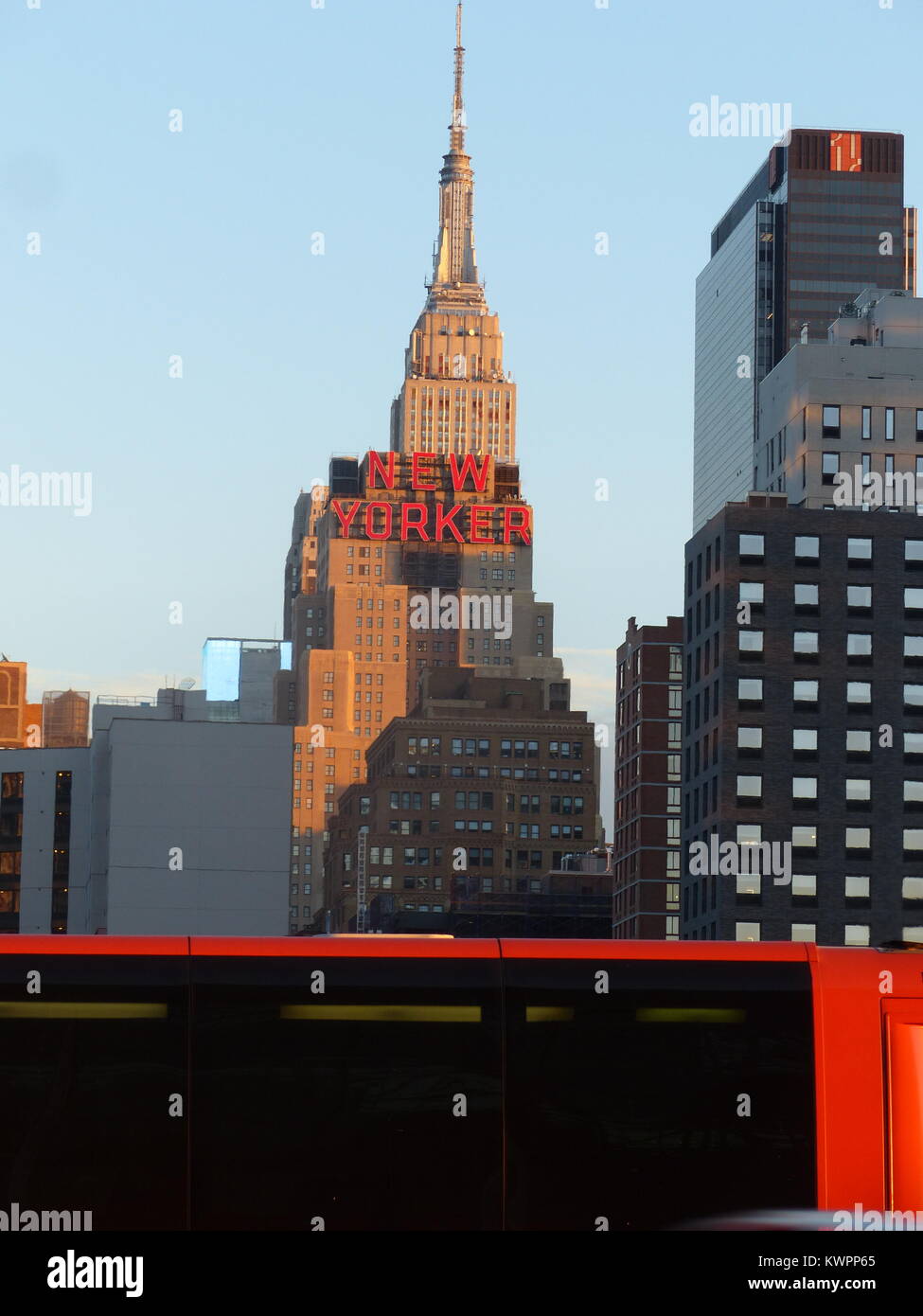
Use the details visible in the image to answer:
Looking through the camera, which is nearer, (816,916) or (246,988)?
(246,988)

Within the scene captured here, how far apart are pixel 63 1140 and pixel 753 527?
476ft

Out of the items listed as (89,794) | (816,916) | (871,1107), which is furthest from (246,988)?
(89,794)

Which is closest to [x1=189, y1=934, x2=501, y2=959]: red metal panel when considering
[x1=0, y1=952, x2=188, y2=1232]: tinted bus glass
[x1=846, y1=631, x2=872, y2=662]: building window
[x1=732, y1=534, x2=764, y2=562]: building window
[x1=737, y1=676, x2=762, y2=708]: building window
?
[x1=0, y1=952, x2=188, y2=1232]: tinted bus glass

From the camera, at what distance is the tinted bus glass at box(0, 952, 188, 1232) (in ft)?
55.4

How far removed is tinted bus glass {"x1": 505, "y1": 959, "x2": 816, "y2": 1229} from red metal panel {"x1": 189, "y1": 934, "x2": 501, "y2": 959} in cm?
39

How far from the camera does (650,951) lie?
18094 millimetres

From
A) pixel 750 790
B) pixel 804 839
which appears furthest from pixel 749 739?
pixel 804 839

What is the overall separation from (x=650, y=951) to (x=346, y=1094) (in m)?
2.99

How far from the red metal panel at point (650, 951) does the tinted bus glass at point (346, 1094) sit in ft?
1.11

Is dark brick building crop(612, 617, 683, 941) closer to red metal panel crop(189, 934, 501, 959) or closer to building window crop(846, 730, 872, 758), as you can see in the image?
building window crop(846, 730, 872, 758)

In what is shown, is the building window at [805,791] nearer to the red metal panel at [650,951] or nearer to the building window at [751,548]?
the building window at [751,548]

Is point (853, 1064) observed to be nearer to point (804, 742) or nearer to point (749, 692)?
point (749, 692)
